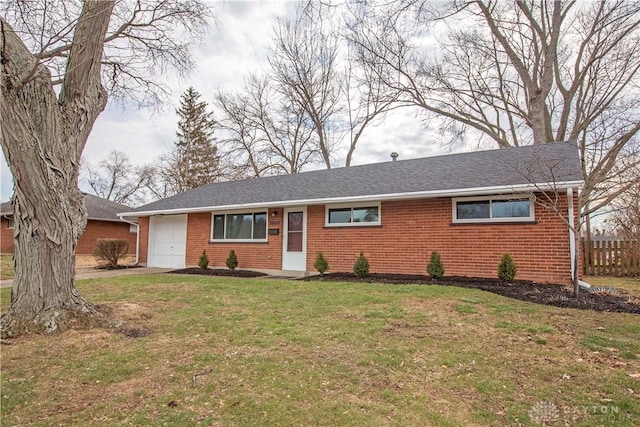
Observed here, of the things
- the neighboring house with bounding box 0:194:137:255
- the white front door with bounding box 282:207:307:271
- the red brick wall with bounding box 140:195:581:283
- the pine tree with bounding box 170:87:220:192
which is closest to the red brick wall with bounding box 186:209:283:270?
the red brick wall with bounding box 140:195:581:283

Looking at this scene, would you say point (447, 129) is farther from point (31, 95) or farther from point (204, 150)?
point (204, 150)

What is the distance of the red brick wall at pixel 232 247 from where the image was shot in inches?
480

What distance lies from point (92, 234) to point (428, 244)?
21334 mm

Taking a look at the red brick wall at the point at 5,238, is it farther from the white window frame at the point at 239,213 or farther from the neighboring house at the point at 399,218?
the white window frame at the point at 239,213

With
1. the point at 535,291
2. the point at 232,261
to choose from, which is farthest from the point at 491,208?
the point at 232,261

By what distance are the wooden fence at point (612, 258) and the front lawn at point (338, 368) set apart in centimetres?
827

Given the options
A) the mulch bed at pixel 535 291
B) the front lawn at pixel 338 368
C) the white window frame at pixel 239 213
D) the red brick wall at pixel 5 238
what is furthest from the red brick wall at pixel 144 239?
the red brick wall at pixel 5 238

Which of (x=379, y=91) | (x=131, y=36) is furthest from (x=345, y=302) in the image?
(x=379, y=91)

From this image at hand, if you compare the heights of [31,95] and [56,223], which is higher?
[31,95]

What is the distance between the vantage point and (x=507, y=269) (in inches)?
318

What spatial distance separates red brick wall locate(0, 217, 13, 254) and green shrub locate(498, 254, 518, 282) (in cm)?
2565

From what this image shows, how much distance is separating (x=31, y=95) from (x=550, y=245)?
9.85m

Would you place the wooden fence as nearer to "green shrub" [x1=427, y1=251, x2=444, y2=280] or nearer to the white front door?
"green shrub" [x1=427, y1=251, x2=444, y2=280]

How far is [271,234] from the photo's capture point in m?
12.3
